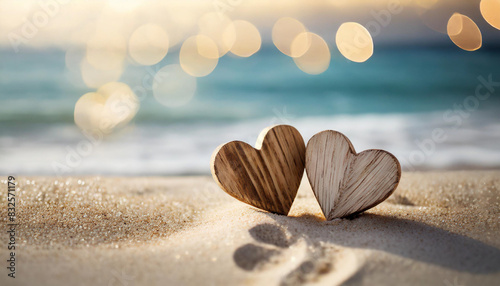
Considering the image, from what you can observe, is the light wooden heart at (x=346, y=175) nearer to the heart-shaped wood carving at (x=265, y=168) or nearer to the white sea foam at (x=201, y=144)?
the heart-shaped wood carving at (x=265, y=168)

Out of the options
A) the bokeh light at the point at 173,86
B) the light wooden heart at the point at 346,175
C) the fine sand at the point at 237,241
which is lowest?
the fine sand at the point at 237,241

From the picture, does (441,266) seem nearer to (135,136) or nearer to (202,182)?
(202,182)

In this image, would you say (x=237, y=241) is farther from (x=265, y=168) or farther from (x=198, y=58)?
(x=198, y=58)

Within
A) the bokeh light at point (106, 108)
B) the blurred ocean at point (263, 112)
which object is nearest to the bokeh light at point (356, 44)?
the blurred ocean at point (263, 112)

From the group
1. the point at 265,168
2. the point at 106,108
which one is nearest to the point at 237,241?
the point at 265,168

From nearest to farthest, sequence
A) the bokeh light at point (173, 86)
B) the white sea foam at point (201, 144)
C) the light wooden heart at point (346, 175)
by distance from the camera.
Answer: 1. the light wooden heart at point (346, 175)
2. the white sea foam at point (201, 144)
3. the bokeh light at point (173, 86)

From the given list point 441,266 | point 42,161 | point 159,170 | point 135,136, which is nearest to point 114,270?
point 441,266

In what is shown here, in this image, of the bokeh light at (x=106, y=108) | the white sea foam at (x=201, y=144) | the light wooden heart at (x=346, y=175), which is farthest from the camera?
the bokeh light at (x=106, y=108)
